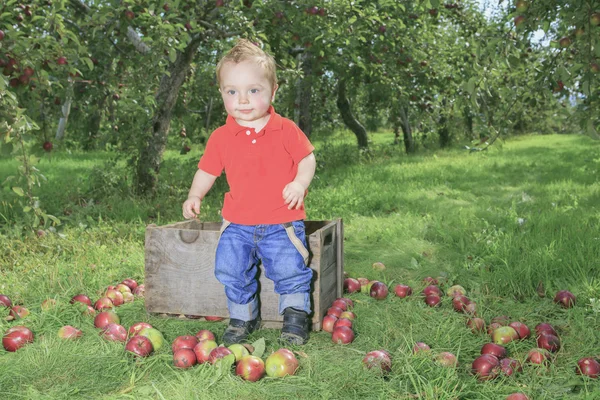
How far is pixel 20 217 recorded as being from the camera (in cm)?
545

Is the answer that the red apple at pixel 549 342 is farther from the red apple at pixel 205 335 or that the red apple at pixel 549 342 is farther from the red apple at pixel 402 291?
the red apple at pixel 205 335

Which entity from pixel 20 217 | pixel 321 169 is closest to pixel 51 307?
pixel 20 217

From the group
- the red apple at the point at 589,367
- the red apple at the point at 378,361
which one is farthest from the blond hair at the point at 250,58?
the red apple at the point at 589,367

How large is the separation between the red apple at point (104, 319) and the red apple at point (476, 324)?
69.0 inches

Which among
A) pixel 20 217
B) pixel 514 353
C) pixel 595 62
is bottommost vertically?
pixel 514 353

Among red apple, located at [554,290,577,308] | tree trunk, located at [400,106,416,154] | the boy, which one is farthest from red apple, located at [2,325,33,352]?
tree trunk, located at [400,106,416,154]

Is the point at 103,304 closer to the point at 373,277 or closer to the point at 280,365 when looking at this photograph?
the point at 280,365

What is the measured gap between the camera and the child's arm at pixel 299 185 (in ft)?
9.30

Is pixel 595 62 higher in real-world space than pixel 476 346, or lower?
higher

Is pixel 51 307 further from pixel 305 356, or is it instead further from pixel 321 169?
pixel 321 169

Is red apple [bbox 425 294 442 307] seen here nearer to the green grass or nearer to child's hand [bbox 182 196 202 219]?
the green grass

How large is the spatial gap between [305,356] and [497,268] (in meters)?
1.81

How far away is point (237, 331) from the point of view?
118 inches

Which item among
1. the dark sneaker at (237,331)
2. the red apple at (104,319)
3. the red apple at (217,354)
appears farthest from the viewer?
the red apple at (104,319)
